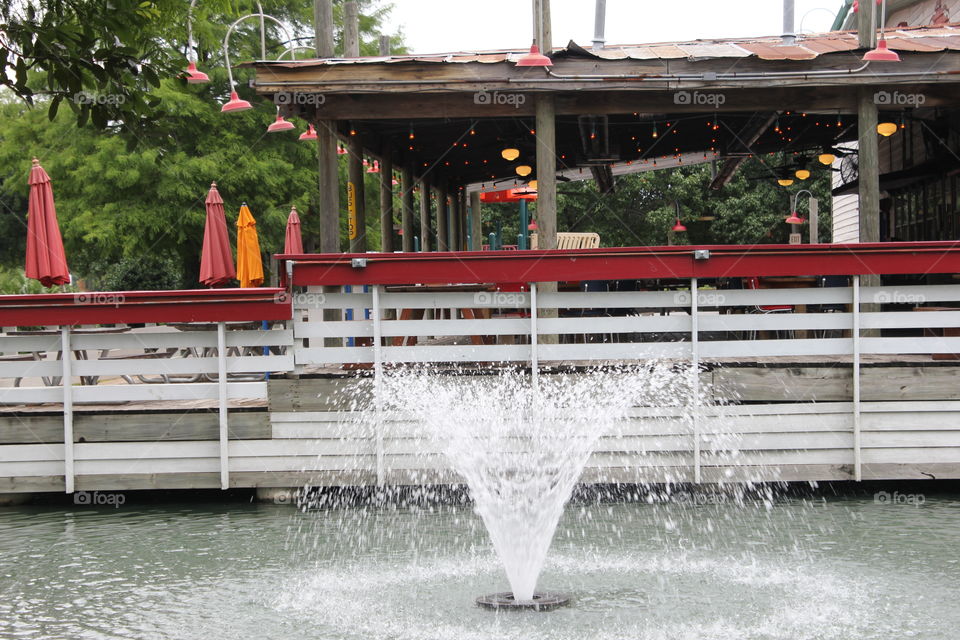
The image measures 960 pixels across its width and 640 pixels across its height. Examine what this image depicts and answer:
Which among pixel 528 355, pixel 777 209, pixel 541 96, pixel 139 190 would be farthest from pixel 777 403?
pixel 777 209

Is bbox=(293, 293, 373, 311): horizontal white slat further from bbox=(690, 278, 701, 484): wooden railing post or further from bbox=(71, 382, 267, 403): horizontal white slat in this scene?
bbox=(690, 278, 701, 484): wooden railing post

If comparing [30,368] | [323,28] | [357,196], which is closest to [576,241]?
[357,196]

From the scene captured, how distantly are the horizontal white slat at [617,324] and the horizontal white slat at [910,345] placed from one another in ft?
4.87

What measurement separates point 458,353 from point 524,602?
3077 millimetres

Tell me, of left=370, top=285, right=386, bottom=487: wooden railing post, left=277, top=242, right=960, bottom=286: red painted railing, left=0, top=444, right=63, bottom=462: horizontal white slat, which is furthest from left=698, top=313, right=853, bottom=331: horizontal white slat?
left=0, top=444, right=63, bottom=462: horizontal white slat

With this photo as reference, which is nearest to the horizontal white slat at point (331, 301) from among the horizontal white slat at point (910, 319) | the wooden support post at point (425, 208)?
the horizontal white slat at point (910, 319)

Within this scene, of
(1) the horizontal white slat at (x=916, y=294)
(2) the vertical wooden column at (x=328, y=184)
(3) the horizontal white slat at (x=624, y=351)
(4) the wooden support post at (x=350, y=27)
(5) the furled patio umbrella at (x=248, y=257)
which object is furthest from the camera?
(4) the wooden support post at (x=350, y=27)

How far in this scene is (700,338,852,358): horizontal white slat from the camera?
8539mm

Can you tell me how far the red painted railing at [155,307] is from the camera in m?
8.49

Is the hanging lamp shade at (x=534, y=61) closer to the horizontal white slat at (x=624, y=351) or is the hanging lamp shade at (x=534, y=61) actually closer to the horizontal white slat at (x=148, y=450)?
the horizontal white slat at (x=624, y=351)

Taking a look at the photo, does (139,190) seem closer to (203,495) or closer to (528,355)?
(203,495)

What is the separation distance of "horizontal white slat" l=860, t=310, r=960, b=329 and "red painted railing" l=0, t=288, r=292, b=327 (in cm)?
473

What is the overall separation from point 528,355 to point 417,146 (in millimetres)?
8795

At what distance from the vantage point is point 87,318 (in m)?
8.58
